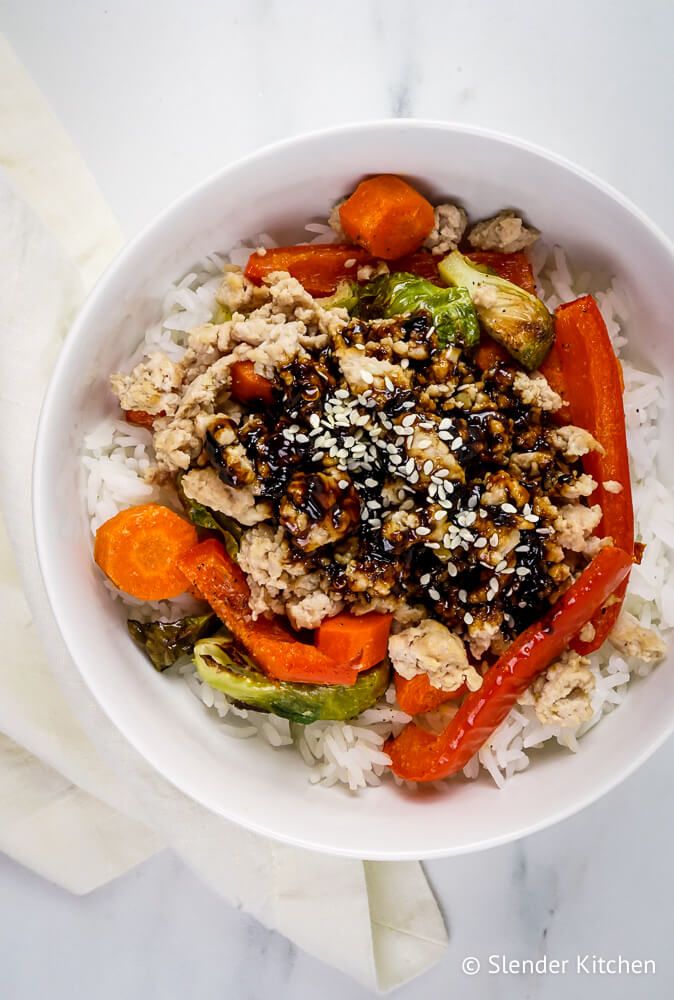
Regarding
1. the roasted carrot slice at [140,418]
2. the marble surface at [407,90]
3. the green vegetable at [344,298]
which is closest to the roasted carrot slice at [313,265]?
the green vegetable at [344,298]

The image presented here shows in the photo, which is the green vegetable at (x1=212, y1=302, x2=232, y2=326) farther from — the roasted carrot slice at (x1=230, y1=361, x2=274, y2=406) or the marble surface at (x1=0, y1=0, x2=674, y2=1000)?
the marble surface at (x1=0, y1=0, x2=674, y2=1000)

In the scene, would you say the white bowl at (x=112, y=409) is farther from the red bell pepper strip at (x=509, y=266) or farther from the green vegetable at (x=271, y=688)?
the green vegetable at (x=271, y=688)

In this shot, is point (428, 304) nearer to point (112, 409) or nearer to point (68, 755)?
point (112, 409)

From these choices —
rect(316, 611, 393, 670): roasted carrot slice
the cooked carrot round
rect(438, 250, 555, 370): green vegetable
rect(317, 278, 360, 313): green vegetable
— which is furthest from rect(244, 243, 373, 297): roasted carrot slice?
rect(316, 611, 393, 670): roasted carrot slice

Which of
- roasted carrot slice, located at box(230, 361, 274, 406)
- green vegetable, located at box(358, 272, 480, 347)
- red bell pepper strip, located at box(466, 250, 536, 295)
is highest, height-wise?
red bell pepper strip, located at box(466, 250, 536, 295)

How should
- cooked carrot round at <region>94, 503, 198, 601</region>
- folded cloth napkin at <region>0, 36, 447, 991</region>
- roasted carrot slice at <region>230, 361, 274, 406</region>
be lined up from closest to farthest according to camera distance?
roasted carrot slice at <region>230, 361, 274, 406</region> → cooked carrot round at <region>94, 503, 198, 601</region> → folded cloth napkin at <region>0, 36, 447, 991</region>

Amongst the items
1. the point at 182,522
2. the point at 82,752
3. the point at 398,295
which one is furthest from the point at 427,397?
the point at 82,752

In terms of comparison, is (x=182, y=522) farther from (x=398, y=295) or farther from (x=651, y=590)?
(x=651, y=590)
